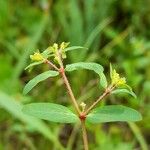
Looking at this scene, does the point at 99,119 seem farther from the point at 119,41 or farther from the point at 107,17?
the point at 107,17

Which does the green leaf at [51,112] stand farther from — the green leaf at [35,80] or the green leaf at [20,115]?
the green leaf at [20,115]

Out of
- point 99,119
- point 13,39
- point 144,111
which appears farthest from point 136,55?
point 99,119

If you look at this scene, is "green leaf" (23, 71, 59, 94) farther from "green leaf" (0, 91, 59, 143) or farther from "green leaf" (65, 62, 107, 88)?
"green leaf" (0, 91, 59, 143)

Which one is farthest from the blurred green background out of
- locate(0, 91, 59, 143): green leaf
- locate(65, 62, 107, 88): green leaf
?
locate(65, 62, 107, 88): green leaf

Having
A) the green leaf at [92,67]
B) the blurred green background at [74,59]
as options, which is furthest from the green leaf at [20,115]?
the green leaf at [92,67]

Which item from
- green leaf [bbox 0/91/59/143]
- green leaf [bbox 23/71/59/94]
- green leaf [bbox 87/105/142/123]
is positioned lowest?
green leaf [bbox 87/105/142/123]

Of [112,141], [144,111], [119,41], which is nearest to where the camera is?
[112,141]
